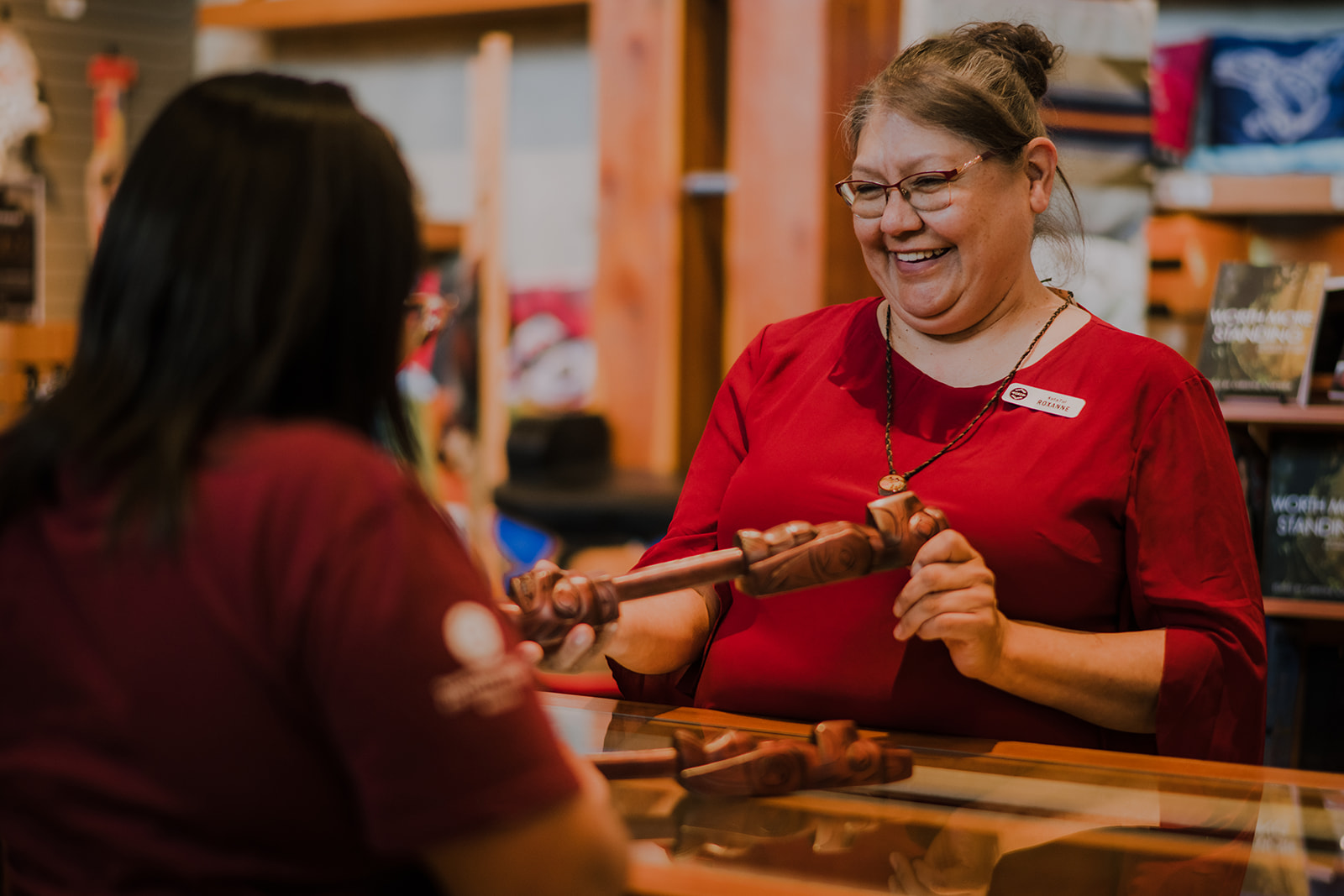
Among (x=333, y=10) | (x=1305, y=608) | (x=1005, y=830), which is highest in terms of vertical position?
(x=333, y=10)

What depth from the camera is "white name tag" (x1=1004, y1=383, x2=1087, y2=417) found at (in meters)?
1.63

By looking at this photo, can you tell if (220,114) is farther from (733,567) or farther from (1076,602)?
(1076,602)

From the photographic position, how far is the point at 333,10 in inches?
210

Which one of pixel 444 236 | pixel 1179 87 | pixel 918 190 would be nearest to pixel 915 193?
pixel 918 190

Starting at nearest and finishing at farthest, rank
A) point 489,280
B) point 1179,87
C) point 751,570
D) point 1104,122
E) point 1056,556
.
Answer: point 751,570
point 1056,556
point 1104,122
point 1179,87
point 489,280

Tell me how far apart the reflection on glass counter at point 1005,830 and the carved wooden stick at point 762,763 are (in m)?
0.02

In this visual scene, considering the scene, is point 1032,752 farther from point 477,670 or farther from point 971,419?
point 477,670

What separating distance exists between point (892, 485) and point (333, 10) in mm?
4486

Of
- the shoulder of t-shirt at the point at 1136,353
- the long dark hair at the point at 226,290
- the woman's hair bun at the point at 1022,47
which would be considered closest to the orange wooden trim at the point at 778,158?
the woman's hair bun at the point at 1022,47

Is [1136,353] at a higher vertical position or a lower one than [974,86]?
lower

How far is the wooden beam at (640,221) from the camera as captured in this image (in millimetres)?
4270

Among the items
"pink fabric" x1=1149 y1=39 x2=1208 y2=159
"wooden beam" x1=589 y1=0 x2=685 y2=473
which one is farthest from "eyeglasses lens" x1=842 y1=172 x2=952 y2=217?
"wooden beam" x1=589 y1=0 x2=685 y2=473

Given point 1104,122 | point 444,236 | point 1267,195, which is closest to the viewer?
point 1267,195

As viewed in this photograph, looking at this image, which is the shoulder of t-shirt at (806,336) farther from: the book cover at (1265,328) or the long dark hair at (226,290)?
the long dark hair at (226,290)
